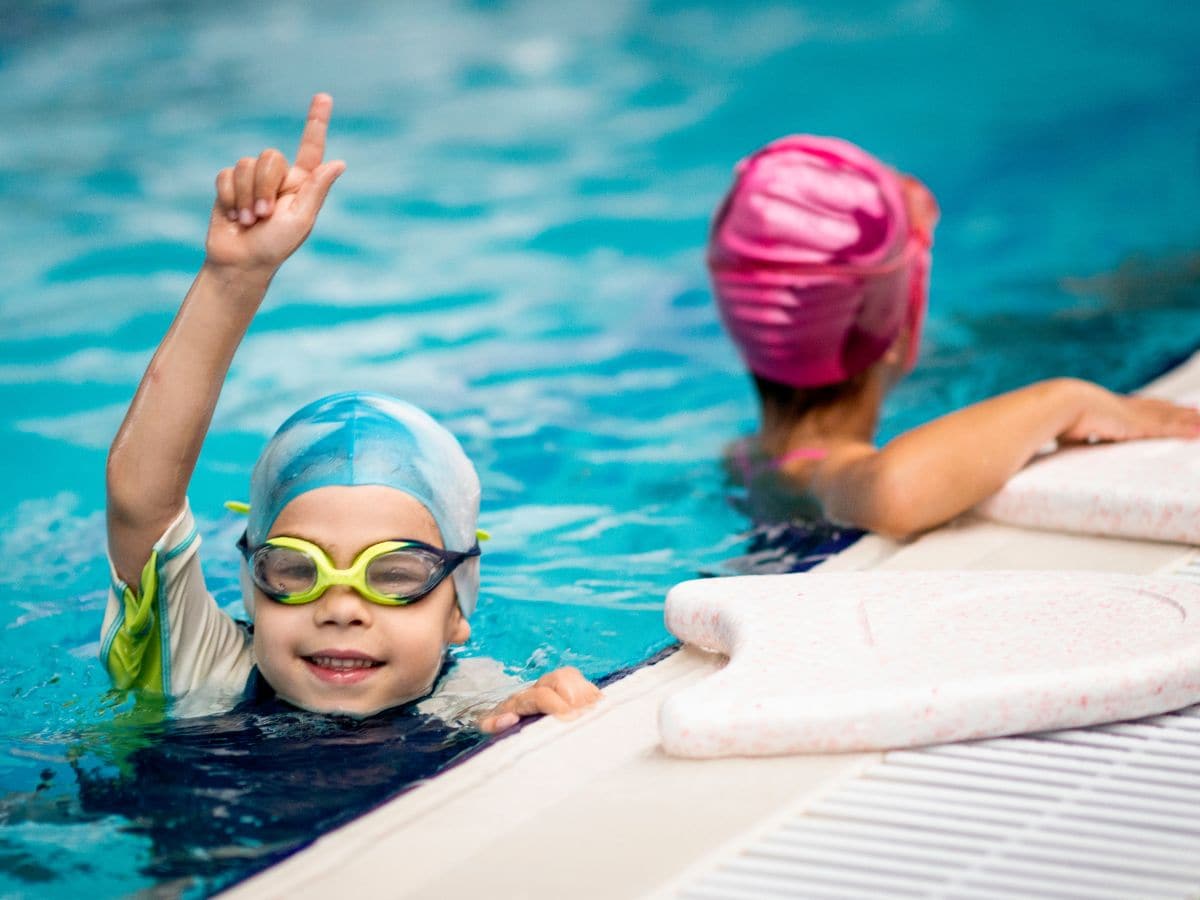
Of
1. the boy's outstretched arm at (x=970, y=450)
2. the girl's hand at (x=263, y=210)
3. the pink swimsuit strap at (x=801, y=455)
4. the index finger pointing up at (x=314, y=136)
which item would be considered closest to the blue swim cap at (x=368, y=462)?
the girl's hand at (x=263, y=210)

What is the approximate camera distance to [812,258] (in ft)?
13.8

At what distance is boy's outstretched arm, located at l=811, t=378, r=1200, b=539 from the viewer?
375 cm

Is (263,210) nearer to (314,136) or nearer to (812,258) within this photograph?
(314,136)

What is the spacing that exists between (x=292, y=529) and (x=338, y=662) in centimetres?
27

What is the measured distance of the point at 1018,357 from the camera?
6.30m

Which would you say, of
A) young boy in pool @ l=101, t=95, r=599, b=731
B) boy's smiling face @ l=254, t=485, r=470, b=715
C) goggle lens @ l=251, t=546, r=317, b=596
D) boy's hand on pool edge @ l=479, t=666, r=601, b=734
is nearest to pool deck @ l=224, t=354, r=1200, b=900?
boy's hand on pool edge @ l=479, t=666, r=601, b=734

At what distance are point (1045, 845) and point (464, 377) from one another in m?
4.28

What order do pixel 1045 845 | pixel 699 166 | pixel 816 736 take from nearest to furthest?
pixel 1045 845 < pixel 816 736 < pixel 699 166

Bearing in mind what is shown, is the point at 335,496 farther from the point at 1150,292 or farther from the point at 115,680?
the point at 1150,292

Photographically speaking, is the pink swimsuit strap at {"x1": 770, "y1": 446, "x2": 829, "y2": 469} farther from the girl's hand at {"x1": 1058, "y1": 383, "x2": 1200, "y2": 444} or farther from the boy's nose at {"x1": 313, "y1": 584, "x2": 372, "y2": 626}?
the boy's nose at {"x1": 313, "y1": 584, "x2": 372, "y2": 626}

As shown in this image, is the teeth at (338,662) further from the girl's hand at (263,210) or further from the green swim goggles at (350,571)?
the girl's hand at (263,210)

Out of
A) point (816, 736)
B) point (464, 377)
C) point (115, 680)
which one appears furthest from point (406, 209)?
point (816, 736)

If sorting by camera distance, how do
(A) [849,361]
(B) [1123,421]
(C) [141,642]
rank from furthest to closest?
1. (A) [849,361]
2. (B) [1123,421]
3. (C) [141,642]

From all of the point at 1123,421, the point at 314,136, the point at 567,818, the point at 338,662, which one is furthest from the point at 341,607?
the point at 1123,421
